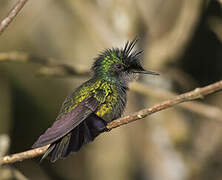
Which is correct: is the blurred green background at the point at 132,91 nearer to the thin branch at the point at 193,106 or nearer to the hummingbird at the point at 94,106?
the thin branch at the point at 193,106

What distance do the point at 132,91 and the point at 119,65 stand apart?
163 centimetres

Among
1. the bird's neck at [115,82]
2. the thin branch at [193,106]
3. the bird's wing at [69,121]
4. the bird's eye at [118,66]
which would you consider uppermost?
the bird's eye at [118,66]

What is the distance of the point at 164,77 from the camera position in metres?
5.87

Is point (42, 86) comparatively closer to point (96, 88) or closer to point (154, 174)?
point (154, 174)

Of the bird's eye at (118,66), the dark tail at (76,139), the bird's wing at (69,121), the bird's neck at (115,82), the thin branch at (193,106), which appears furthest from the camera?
the thin branch at (193,106)

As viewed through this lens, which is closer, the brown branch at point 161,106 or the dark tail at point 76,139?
the brown branch at point 161,106

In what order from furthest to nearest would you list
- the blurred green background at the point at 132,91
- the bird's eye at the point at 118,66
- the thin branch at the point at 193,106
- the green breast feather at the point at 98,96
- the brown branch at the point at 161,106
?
the blurred green background at the point at 132,91
the thin branch at the point at 193,106
the bird's eye at the point at 118,66
the green breast feather at the point at 98,96
the brown branch at the point at 161,106

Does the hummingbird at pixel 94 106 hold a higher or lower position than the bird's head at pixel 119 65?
lower

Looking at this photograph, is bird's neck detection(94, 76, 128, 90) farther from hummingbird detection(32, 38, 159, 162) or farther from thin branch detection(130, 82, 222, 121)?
thin branch detection(130, 82, 222, 121)

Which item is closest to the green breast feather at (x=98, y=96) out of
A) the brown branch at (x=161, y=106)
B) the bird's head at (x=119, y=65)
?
the bird's head at (x=119, y=65)

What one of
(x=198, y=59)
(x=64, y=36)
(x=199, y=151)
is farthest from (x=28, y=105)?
(x=199, y=151)

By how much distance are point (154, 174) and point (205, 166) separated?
708 mm

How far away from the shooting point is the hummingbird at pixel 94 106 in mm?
3291

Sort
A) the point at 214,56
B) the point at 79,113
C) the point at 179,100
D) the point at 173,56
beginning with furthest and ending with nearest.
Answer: the point at 214,56
the point at 173,56
the point at 79,113
the point at 179,100
